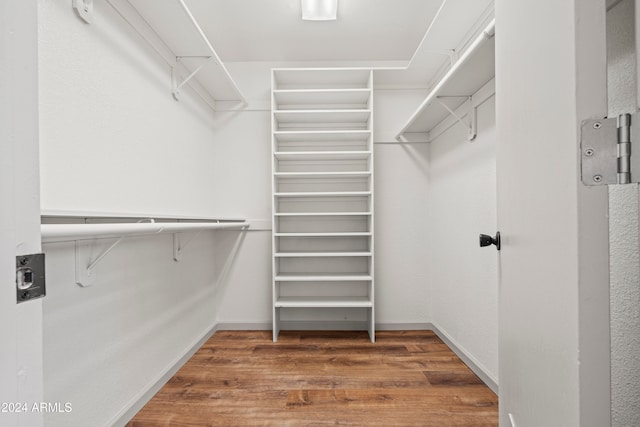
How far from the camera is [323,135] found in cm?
251

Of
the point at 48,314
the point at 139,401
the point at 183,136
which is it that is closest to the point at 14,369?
the point at 48,314

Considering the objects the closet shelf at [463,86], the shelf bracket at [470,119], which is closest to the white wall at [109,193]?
the closet shelf at [463,86]

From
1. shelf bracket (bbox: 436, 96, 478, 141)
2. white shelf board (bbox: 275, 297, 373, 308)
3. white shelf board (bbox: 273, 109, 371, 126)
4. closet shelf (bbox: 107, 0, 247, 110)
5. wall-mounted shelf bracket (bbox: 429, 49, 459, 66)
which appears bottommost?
white shelf board (bbox: 275, 297, 373, 308)

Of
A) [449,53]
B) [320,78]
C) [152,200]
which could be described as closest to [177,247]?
[152,200]

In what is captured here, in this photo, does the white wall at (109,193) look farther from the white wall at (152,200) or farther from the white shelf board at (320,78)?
the white shelf board at (320,78)

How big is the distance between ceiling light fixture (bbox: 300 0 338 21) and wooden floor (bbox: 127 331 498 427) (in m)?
2.27

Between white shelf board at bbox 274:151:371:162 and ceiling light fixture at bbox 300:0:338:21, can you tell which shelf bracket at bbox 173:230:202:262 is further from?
ceiling light fixture at bbox 300:0:338:21

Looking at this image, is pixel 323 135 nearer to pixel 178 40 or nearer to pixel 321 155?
pixel 321 155

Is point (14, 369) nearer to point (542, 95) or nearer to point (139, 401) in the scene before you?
point (542, 95)

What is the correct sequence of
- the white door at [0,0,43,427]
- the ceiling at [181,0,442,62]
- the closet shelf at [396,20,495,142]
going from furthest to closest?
1. the ceiling at [181,0,442,62]
2. the closet shelf at [396,20,495,142]
3. the white door at [0,0,43,427]

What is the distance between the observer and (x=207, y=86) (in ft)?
7.80

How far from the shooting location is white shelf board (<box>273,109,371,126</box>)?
2.40 meters

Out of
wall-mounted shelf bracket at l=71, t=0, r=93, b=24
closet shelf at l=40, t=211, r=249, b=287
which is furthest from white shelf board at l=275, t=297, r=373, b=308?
wall-mounted shelf bracket at l=71, t=0, r=93, b=24

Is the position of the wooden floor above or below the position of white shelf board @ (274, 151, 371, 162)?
below
